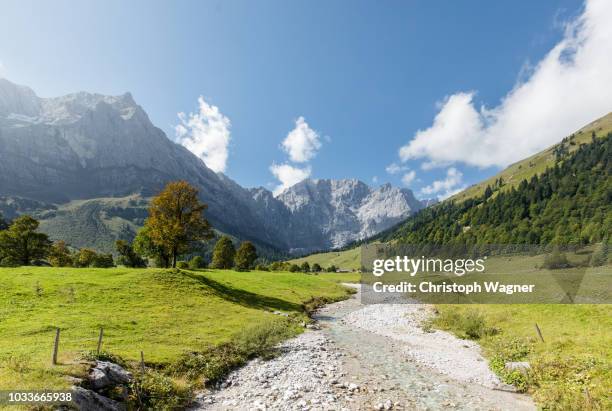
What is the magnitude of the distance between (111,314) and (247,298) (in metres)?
22.8

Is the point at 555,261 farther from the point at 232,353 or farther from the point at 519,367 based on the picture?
the point at 232,353

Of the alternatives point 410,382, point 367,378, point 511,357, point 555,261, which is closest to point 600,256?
point 555,261

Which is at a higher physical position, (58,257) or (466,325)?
(58,257)

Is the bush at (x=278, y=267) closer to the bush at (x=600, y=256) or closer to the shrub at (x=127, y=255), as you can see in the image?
the shrub at (x=127, y=255)

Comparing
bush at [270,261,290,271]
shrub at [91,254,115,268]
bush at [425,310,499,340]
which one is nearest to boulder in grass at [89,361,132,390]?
bush at [425,310,499,340]

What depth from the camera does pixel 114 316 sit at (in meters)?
31.7

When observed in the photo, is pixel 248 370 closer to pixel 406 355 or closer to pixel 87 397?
pixel 87 397

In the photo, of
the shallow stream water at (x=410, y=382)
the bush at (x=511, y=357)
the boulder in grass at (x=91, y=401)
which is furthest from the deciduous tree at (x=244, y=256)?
the boulder in grass at (x=91, y=401)

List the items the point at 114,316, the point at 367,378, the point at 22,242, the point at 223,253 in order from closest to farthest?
the point at 367,378, the point at 114,316, the point at 22,242, the point at 223,253

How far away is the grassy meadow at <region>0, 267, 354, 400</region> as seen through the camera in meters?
18.6

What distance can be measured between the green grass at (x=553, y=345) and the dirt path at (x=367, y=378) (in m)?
1.80

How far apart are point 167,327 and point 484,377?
95.0ft

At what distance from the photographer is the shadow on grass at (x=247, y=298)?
48406 millimetres

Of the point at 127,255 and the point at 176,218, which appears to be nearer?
the point at 176,218
